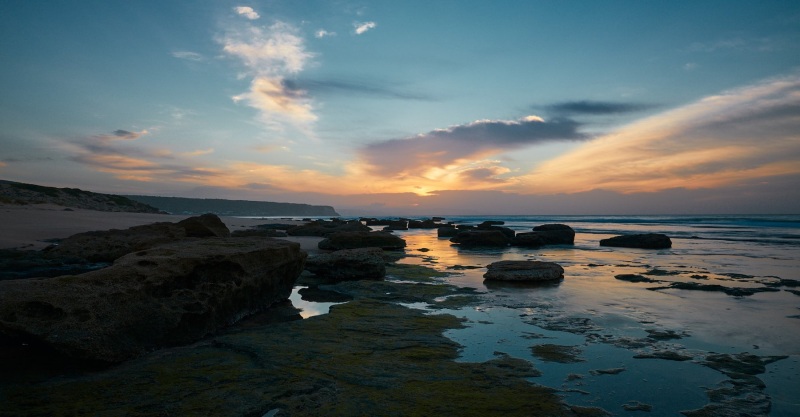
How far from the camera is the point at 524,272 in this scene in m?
12.0

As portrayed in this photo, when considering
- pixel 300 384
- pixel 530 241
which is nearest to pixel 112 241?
pixel 300 384

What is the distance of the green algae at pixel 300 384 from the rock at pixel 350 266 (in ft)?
19.2

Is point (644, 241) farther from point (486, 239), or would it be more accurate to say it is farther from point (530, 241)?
point (486, 239)

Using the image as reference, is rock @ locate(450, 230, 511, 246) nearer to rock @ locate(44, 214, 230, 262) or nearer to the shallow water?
the shallow water

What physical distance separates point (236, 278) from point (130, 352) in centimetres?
225

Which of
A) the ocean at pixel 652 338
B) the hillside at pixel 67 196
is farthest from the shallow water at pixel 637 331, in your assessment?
the hillside at pixel 67 196

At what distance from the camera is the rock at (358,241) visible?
20953mm

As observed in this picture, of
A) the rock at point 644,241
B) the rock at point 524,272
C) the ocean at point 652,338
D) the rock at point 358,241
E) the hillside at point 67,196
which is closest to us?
the ocean at point 652,338

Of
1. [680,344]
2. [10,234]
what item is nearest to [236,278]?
[680,344]

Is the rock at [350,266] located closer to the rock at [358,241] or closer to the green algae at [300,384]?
the green algae at [300,384]

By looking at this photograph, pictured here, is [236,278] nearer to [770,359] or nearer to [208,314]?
[208,314]

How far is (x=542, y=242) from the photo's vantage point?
26.9 m

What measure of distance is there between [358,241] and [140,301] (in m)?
16.1

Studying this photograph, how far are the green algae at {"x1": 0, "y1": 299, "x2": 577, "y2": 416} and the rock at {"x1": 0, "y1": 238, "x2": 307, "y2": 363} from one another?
40 cm
